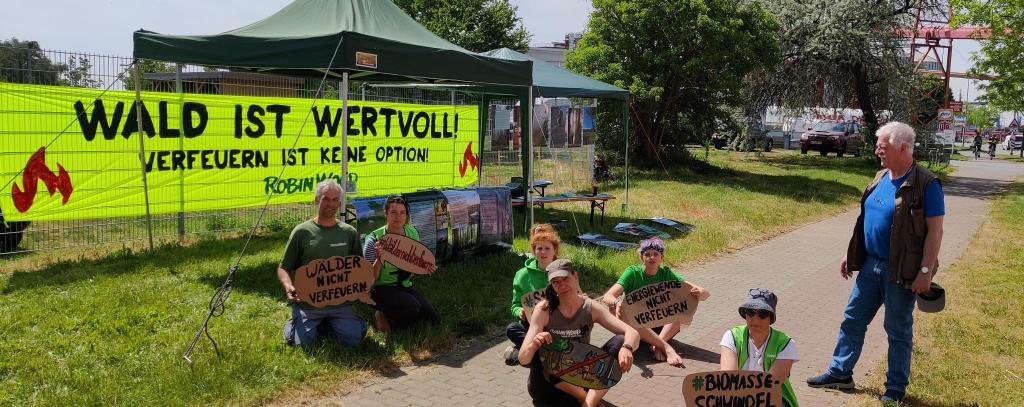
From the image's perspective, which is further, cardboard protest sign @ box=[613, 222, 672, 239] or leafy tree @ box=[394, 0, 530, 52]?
leafy tree @ box=[394, 0, 530, 52]

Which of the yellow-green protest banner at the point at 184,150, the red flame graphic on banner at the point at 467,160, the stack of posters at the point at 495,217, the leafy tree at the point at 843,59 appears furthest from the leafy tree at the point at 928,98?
the stack of posters at the point at 495,217

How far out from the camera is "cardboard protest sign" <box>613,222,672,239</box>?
1157 cm

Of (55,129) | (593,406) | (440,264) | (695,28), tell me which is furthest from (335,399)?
(695,28)

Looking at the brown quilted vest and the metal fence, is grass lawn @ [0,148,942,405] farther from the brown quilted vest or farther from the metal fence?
the brown quilted vest

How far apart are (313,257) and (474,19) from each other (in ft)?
109

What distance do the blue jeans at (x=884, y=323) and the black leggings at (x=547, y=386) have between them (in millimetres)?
1662

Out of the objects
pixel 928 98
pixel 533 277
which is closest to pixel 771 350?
pixel 533 277

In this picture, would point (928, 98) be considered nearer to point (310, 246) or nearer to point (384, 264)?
point (384, 264)

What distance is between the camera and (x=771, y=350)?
4.33m

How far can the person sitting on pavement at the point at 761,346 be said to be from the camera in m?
4.25

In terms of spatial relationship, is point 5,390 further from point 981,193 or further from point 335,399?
point 981,193

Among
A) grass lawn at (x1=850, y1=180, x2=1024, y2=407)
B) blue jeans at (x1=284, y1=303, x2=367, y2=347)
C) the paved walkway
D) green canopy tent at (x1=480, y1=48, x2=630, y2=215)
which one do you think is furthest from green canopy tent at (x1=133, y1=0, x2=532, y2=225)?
green canopy tent at (x1=480, y1=48, x2=630, y2=215)

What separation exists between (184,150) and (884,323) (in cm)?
781

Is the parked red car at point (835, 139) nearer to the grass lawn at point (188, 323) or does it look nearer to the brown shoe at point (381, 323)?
the grass lawn at point (188, 323)
